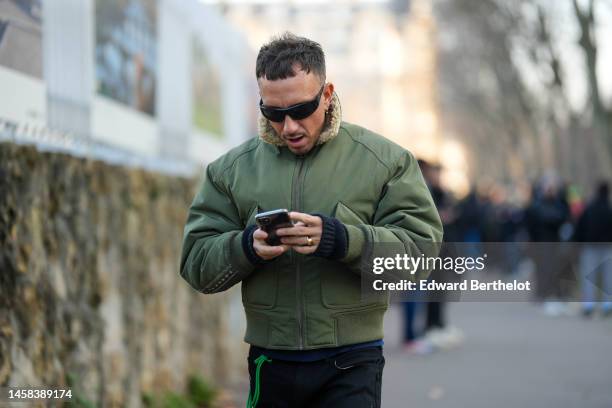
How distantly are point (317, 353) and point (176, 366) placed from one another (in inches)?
173

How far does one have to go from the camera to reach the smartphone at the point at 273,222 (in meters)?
3.30

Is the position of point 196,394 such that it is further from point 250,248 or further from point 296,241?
point 296,241

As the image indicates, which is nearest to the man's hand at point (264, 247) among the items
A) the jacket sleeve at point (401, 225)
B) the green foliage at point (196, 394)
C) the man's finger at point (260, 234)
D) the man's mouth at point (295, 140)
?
the man's finger at point (260, 234)

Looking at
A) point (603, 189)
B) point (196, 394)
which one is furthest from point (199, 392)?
point (603, 189)

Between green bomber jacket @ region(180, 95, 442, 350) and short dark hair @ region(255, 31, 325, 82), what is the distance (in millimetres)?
204

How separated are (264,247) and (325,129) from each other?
0.53 metres

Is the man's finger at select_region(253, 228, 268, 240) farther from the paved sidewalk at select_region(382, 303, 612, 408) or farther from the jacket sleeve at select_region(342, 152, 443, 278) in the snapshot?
the paved sidewalk at select_region(382, 303, 612, 408)

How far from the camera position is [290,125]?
356cm

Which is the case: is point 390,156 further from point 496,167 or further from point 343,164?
point 496,167

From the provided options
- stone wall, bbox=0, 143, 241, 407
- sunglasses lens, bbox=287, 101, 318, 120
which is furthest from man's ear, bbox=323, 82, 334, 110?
stone wall, bbox=0, 143, 241, 407

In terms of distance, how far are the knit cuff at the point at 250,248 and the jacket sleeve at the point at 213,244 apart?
2 cm

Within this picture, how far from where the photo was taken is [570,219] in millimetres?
17453

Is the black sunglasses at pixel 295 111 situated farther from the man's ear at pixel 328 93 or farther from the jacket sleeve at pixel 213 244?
the jacket sleeve at pixel 213 244

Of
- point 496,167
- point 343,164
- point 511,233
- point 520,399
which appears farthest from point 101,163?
point 496,167
